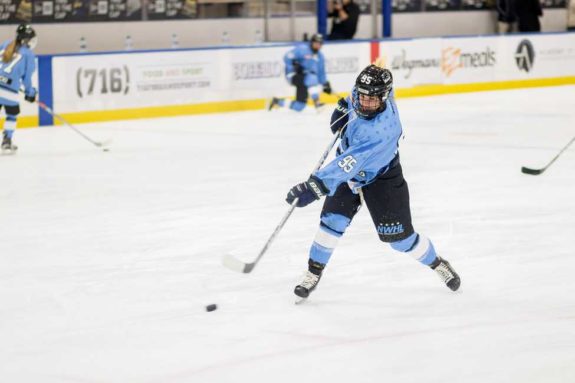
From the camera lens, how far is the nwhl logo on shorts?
4184 millimetres

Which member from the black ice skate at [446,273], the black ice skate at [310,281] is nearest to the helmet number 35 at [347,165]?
the black ice skate at [310,281]

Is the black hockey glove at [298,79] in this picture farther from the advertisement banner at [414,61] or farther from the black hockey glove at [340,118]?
the black hockey glove at [340,118]

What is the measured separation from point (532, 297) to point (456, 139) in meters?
5.41

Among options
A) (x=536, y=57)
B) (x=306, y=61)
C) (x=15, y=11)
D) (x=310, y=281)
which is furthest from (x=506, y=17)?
(x=310, y=281)

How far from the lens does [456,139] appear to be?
32.0ft

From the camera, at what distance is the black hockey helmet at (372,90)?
3953 mm

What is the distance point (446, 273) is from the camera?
447cm

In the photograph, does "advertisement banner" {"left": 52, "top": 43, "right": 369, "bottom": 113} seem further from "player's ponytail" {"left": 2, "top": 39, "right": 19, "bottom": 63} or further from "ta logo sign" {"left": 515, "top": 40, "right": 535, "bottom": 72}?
"ta logo sign" {"left": 515, "top": 40, "right": 535, "bottom": 72}

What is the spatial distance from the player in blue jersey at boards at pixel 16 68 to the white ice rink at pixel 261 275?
49 cm

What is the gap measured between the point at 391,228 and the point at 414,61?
9694 mm

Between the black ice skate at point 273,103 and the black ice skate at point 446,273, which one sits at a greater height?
the black ice skate at point 273,103

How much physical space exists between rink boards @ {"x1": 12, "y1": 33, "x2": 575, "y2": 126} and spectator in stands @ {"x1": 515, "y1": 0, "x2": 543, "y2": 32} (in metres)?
1.06

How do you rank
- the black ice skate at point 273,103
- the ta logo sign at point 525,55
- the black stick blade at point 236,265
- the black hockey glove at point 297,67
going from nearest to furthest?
A: 1. the black stick blade at point 236,265
2. the black hockey glove at point 297,67
3. the black ice skate at point 273,103
4. the ta logo sign at point 525,55

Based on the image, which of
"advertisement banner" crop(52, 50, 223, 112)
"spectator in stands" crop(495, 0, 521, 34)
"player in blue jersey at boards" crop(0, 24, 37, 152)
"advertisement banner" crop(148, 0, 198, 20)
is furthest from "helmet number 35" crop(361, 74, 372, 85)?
"spectator in stands" crop(495, 0, 521, 34)
